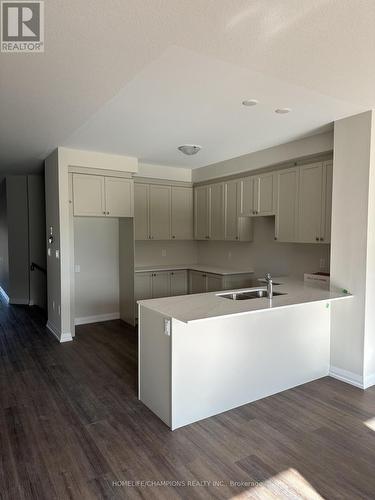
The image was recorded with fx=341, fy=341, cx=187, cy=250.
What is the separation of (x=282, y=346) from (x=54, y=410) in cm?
215

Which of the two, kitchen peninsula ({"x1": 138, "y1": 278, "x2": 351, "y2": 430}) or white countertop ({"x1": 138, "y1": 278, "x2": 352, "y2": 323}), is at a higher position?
white countertop ({"x1": 138, "y1": 278, "x2": 352, "y2": 323})

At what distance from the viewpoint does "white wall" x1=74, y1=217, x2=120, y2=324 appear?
223 inches

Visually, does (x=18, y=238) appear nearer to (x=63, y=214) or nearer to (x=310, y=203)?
(x=63, y=214)

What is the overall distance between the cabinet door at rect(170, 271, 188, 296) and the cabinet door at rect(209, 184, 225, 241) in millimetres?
887

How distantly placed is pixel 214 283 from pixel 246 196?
1481mm

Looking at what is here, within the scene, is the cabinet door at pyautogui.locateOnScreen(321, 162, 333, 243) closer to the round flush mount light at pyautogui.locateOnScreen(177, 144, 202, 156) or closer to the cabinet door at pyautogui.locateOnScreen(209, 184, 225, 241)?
the round flush mount light at pyautogui.locateOnScreen(177, 144, 202, 156)

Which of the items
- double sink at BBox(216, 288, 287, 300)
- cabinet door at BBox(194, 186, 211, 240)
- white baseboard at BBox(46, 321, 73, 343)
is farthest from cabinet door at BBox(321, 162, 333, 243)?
white baseboard at BBox(46, 321, 73, 343)

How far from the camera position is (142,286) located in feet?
18.4

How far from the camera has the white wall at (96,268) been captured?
18.6 feet

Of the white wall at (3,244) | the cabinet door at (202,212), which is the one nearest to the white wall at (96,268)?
the cabinet door at (202,212)

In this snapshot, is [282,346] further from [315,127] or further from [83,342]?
[83,342]

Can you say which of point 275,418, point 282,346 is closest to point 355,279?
point 282,346

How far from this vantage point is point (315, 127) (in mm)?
3713

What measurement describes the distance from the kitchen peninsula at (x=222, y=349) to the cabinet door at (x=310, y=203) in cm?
82
